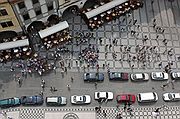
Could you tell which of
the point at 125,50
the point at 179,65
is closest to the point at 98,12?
the point at 125,50

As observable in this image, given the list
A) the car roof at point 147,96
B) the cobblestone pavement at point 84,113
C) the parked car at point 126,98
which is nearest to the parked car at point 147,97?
the car roof at point 147,96

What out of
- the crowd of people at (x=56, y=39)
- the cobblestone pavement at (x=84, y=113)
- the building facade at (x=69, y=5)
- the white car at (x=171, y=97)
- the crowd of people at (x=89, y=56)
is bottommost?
the cobblestone pavement at (x=84, y=113)

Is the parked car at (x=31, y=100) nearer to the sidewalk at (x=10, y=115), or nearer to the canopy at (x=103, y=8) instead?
the sidewalk at (x=10, y=115)

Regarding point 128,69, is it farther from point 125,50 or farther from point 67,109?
point 67,109

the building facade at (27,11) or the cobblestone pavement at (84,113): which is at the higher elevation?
the building facade at (27,11)

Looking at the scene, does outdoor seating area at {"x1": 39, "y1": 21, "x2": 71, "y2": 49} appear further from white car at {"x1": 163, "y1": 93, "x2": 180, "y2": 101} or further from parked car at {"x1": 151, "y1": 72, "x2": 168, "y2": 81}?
white car at {"x1": 163, "y1": 93, "x2": 180, "y2": 101}

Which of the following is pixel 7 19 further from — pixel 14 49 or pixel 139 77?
pixel 139 77
